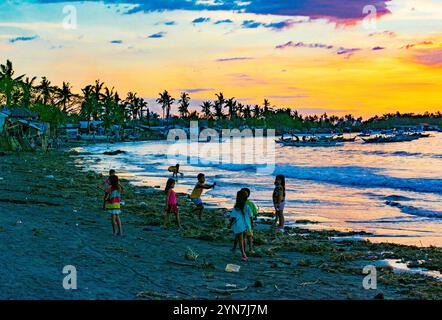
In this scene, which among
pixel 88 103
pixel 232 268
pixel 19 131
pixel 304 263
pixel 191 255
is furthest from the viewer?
pixel 88 103

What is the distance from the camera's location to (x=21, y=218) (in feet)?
42.8

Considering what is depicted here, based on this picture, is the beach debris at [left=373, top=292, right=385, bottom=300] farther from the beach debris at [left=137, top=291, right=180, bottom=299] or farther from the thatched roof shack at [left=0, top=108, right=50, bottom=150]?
the thatched roof shack at [left=0, top=108, right=50, bottom=150]

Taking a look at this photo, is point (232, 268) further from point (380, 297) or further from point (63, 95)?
point (63, 95)

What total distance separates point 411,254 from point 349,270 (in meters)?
2.37

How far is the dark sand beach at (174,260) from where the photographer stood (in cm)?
770

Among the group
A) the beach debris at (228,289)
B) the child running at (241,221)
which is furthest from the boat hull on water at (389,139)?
the beach debris at (228,289)

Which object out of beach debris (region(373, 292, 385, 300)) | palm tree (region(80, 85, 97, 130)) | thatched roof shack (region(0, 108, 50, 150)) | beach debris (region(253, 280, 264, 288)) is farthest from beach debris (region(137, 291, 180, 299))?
palm tree (region(80, 85, 97, 130))

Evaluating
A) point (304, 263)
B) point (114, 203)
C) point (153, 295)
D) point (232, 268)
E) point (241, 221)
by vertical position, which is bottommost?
point (304, 263)

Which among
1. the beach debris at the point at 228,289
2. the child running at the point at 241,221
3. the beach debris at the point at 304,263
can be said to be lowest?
the beach debris at the point at 304,263

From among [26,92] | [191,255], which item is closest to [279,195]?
Answer: [191,255]

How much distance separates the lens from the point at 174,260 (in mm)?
9867

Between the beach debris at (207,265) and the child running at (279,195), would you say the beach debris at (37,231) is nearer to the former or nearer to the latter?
the beach debris at (207,265)

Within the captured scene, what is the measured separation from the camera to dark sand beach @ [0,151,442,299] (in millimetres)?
7699
